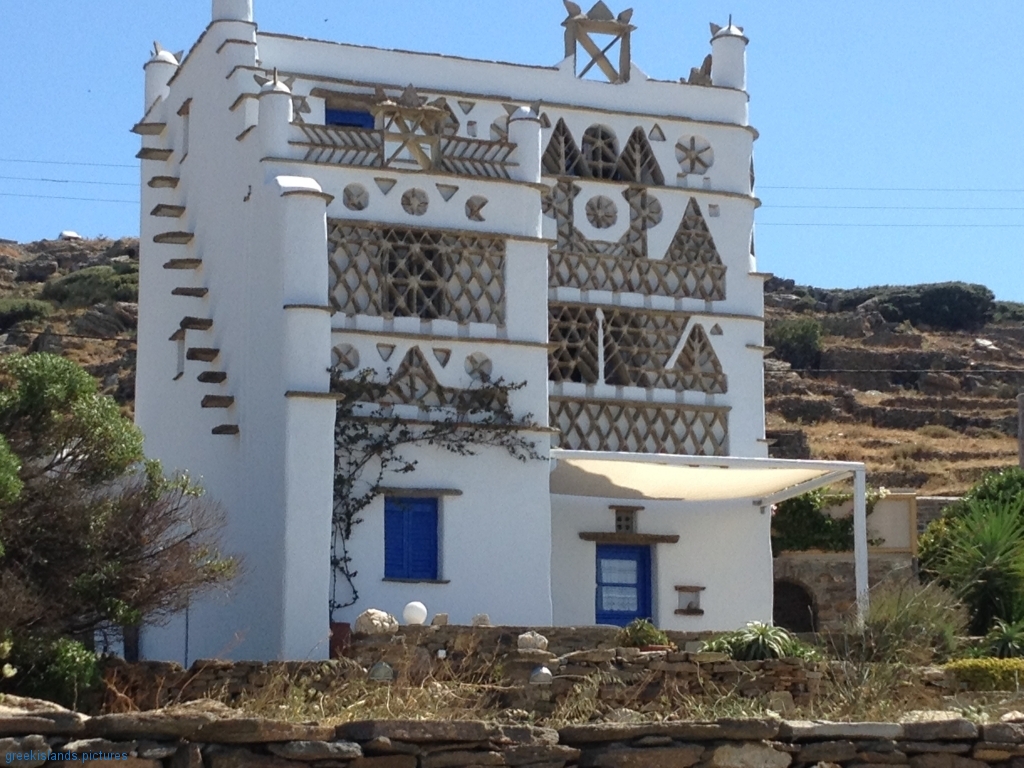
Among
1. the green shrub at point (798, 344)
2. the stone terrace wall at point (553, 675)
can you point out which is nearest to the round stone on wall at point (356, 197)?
the stone terrace wall at point (553, 675)

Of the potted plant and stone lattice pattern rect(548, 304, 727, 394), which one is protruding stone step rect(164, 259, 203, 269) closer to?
stone lattice pattern rect(548, 304, 727, 394)

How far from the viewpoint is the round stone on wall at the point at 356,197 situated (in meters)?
26.9

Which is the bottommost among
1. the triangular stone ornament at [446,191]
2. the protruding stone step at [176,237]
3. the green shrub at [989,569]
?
the green shrub at [989,569]

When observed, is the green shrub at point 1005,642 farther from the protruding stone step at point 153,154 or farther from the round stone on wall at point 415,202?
the protruding stone step at point 153,154

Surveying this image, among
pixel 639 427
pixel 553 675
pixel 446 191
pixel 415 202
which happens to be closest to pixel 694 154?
pixel 639 427

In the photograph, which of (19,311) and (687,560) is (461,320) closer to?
(687,560)

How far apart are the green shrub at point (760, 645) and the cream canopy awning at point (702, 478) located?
5318 millimetres

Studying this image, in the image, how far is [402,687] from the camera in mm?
15477

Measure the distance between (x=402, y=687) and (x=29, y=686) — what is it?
17.7 ft

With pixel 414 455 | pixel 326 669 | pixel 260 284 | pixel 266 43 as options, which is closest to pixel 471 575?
pixel 414 455

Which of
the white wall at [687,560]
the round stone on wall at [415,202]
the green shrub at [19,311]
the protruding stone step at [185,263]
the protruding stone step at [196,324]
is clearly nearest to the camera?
the round stone on wall at [415,202]

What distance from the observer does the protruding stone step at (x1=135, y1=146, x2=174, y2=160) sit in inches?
1238

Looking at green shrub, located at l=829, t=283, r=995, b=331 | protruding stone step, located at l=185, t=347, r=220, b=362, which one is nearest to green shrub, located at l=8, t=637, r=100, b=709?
protruding stone step, located at l=185, t=347, r=220, b=362

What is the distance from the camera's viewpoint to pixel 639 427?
30.3m
